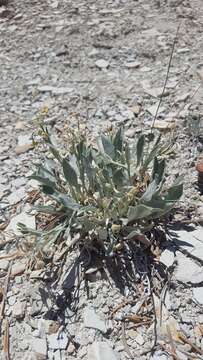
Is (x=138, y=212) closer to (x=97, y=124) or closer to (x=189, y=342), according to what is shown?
(x=189, y=342)

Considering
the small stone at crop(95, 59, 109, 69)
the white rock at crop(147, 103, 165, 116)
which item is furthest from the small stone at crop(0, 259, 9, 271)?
the small stone at crop(95, 59, 109, 69)

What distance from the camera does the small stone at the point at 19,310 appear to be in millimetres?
2153

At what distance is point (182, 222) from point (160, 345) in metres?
A: 0.62

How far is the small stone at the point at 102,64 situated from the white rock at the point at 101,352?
86.4 inches

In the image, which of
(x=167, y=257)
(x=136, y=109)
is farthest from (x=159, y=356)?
(x=136, y=109)

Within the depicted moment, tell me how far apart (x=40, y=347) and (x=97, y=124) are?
1494 mm

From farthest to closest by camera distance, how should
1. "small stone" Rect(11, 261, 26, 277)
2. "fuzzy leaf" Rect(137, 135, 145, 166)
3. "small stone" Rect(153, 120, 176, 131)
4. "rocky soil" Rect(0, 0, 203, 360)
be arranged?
"small stone" Rect(153, 120, 176, 131) → "fuzzy leaf" Rect(137, 135, 145, 166) → "small stone" Rect(11, 261, 26, 277) → "rocky soil" Rect(0, 0, 203, 360)

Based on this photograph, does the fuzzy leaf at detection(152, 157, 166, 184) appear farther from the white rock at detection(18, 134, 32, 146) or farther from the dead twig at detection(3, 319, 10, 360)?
the white rock at detection(18, 134, 32, 146)

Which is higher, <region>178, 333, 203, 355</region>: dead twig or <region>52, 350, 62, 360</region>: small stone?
Result: <region>178, 333, 203, 355</region>: dead twig

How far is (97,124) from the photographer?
313 cm

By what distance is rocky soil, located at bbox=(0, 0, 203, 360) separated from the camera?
2064 millimetres

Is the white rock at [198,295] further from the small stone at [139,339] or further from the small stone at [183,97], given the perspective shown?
the small stone at [183,97]

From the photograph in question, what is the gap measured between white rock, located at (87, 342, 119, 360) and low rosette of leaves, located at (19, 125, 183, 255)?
394 millimetres

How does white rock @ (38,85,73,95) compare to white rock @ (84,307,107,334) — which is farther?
white rock @ (38,85,73,95)
